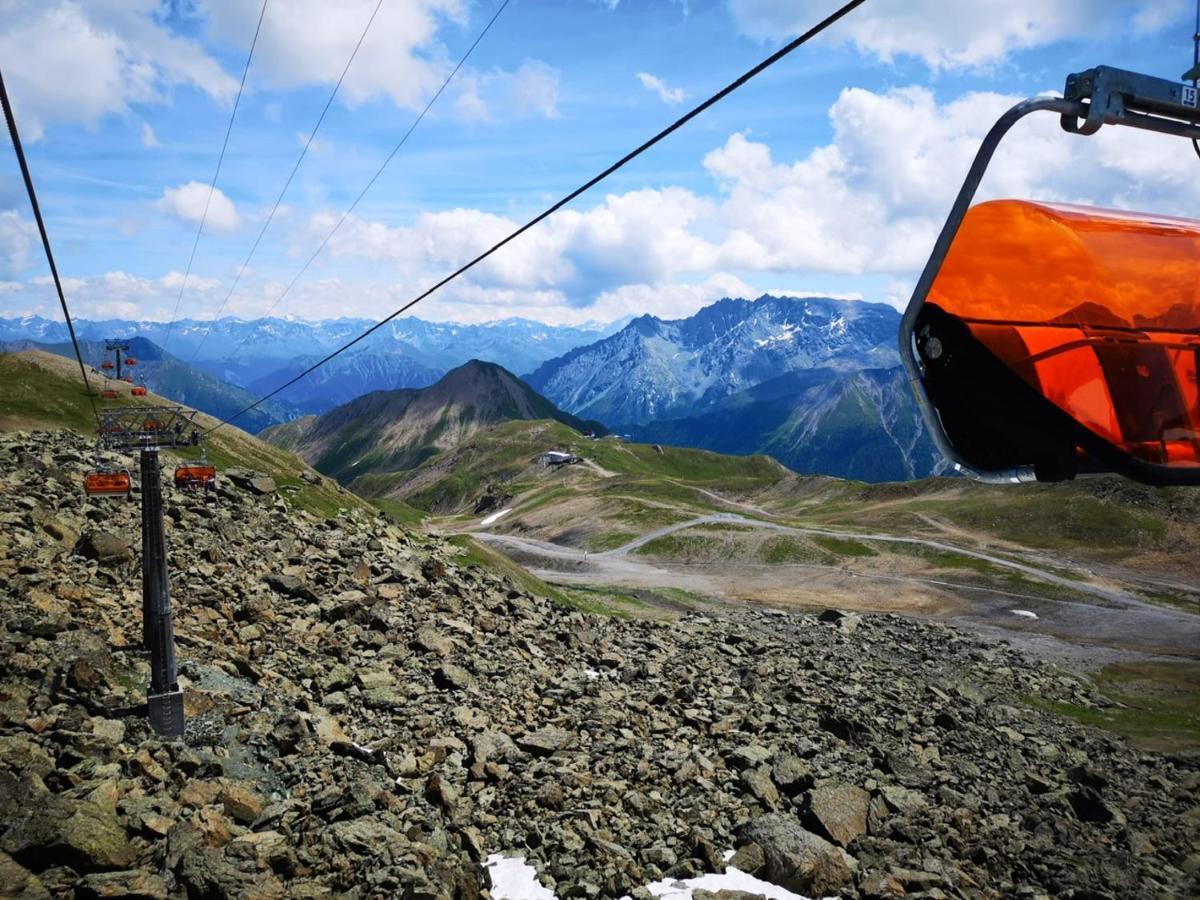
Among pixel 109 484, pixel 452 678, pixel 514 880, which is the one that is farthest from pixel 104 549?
pixel 514 880

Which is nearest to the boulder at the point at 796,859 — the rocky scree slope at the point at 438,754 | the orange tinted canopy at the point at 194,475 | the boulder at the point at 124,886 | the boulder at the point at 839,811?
the rocky scree slope at the point at 438,754

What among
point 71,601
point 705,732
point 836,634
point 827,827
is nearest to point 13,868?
point 71,601

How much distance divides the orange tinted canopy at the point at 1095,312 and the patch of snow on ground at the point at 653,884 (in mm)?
17358

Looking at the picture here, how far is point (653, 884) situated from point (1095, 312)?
18.3m

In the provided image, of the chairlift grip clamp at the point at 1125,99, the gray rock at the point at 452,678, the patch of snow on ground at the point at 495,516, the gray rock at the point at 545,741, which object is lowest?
the patch of snow on ground at the point at 495,516

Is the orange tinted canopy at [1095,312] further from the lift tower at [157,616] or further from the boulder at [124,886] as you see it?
the lift tower at [157,616]

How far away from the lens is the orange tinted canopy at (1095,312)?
563 centimetres

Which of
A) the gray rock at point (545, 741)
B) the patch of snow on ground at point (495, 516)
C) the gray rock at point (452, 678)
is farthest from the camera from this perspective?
the patch of snow on ground at point (495, 516)

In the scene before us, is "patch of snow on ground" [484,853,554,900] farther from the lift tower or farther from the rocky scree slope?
the lift tower

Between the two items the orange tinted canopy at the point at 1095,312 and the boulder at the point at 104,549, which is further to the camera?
the boulder at the point at 104,549

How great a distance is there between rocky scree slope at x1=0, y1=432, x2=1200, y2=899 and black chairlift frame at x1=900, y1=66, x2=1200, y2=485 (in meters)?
15.7

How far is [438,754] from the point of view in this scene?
22.8 m

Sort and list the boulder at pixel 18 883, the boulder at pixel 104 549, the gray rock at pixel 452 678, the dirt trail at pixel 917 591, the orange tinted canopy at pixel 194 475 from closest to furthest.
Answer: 1. the boulder at pixel 18 883
2. the boulder at pixel 104 549
3. the gray rock at pixel 452 678
4. the orange tinted canopy at pixel 194 475
5. the dirt trail at pixel 917 591

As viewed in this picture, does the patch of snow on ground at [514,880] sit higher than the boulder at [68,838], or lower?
lower
